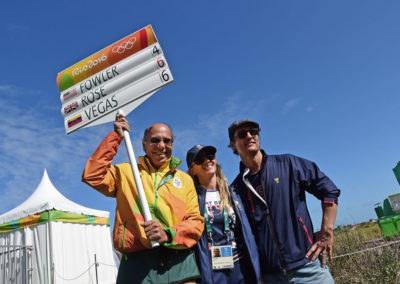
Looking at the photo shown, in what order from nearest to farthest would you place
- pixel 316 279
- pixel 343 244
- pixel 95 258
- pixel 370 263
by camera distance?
pixel 316 279 → pixel 370 263 → pixel 343 244 → pixel 95 258

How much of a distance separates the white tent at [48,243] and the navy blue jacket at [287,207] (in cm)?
688

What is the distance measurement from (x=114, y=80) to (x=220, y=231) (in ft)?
4.61

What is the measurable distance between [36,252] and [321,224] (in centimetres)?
787

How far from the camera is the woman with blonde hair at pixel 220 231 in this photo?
6.75ft

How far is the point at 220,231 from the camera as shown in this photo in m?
2.23

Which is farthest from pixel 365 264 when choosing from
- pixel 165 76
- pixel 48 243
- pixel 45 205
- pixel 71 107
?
pixel 45 205

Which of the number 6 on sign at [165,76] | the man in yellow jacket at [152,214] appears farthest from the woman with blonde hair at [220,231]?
the number 6 on sign at [165,76]

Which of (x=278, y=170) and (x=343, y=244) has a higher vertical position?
(x=278, y=170)

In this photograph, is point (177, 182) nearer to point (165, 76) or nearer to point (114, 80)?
point (165, 76)

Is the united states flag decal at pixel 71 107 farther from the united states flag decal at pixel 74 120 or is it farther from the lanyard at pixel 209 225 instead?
the lanyard at pixel 209 225

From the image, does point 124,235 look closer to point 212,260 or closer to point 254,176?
point 212,260

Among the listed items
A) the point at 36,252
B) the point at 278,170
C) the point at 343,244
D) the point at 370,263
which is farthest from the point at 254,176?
the point at 36,252

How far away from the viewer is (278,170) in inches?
86.3

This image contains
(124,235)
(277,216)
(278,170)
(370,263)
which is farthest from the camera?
(370,263)
